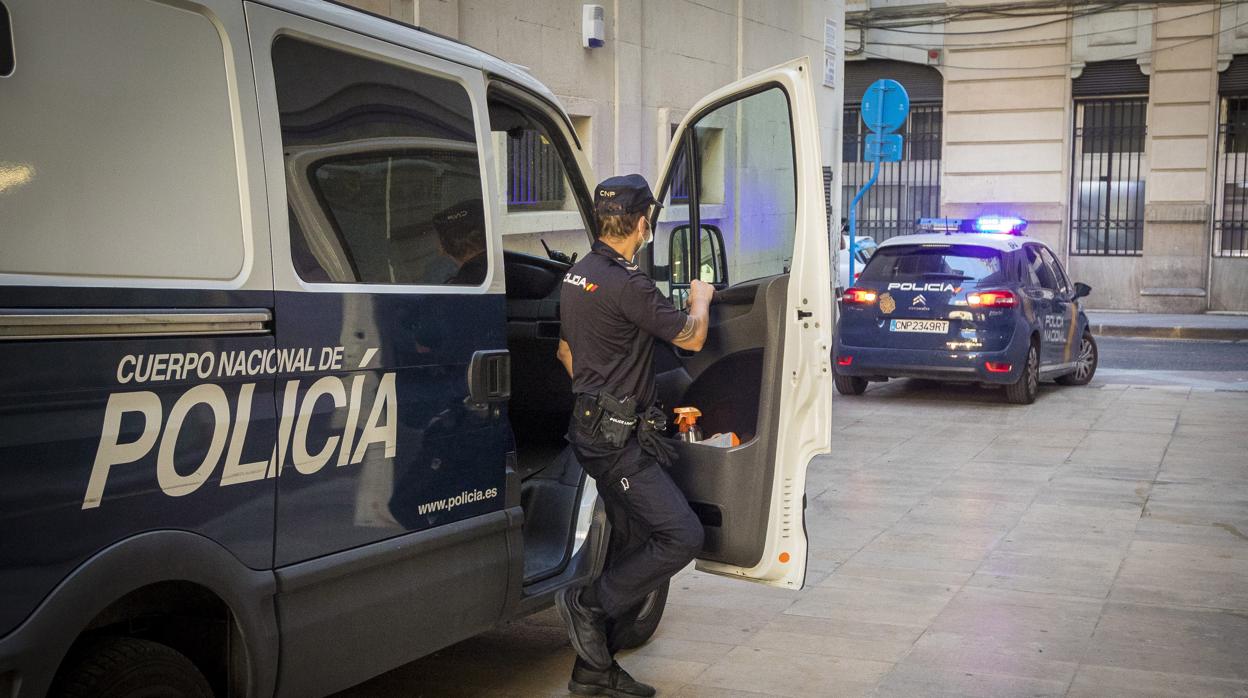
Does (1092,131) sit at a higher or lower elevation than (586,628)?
higher

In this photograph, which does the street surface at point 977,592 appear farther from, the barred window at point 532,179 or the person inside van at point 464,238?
the barred window at point 532,179

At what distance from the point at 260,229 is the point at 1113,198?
72.6 ft

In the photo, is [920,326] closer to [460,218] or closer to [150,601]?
[460,218]

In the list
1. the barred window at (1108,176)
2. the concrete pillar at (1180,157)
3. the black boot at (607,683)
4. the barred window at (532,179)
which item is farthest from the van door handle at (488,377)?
the barred window at (1108,176)

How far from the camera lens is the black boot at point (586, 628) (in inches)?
182

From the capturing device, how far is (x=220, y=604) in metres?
3.41

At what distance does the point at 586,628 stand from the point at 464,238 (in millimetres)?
1395

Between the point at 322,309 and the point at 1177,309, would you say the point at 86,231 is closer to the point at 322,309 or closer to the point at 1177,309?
the point at 322,309

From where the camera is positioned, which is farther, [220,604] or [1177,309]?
[1177,309]

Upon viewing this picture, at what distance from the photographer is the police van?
2.86 meters

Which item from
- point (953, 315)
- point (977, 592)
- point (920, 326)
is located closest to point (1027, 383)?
point (953, 315)

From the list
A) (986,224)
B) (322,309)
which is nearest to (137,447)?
(322,309)

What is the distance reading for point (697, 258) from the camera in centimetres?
550

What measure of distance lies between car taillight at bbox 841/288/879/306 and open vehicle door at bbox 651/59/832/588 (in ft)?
23.9
